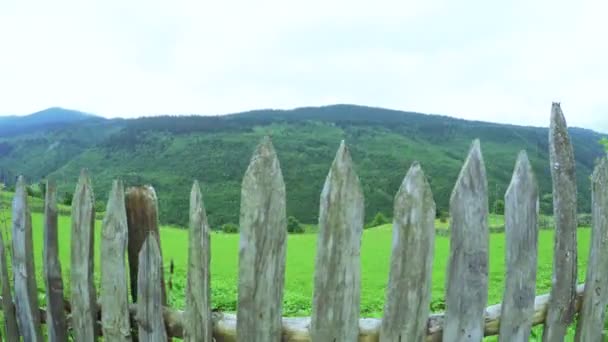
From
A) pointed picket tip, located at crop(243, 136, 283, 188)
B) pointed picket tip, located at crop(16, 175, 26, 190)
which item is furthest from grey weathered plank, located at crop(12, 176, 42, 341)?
pointed picket tip, located at crop(243, 136, 283, 188)

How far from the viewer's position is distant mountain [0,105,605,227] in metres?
91.7

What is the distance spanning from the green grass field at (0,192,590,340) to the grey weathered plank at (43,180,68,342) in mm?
1111

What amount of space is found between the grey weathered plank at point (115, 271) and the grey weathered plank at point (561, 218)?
2.55m

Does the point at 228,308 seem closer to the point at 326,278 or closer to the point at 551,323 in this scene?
the point at 326,278

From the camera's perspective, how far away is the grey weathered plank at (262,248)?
2.70 m

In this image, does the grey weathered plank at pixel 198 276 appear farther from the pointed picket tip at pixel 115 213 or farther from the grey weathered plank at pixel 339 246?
the grey weathered plank at pixel 339 246

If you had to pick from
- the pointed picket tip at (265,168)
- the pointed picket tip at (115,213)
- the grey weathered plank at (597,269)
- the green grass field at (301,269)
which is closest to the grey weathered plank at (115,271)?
the pointed picket tip at (115,213)

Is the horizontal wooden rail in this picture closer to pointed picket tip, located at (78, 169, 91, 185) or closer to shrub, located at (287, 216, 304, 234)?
pointed picket tip, located at (78, 169, 91, 185)

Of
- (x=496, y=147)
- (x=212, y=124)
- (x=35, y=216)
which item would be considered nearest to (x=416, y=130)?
(x=496, y=147)

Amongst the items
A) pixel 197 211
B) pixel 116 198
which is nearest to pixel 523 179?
pixel 197 211

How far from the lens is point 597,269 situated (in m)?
3.46

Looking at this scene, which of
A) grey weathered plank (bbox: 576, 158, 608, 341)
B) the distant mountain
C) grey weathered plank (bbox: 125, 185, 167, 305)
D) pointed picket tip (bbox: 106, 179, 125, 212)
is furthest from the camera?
the distant mountain

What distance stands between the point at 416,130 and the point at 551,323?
15616cm

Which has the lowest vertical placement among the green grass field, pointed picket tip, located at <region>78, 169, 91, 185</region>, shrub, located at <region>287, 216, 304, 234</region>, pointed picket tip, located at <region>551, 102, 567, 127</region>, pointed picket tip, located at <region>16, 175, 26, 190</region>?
shrub, located at <region>287, 216, 304, 234</region>
